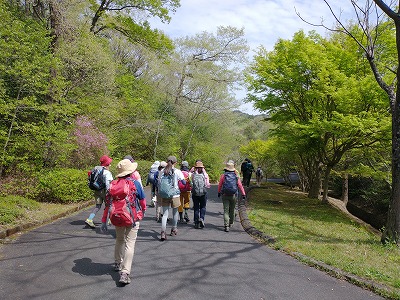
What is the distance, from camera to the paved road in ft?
13.6

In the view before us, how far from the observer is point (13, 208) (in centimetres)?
785

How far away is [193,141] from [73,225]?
65.3 feet

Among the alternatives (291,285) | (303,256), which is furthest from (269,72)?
(291,285)

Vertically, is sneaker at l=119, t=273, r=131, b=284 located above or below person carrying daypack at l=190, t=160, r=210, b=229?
below

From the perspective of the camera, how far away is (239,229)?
27.9ft

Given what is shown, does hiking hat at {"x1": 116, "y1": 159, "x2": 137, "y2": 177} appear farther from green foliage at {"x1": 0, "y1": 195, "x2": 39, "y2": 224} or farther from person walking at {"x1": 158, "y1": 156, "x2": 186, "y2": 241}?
green foliage at {"x1": 0, "y1": 195, "x2": 39, "y2": 224}

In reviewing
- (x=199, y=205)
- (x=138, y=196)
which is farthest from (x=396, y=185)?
(x=138, y=196)

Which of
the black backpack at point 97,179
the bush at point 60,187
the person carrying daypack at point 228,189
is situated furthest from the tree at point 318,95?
the bush at point 60,187

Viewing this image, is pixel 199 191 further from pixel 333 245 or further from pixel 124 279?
pixel 124 279

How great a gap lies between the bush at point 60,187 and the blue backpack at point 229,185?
568 cm

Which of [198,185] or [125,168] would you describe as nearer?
[125,168]

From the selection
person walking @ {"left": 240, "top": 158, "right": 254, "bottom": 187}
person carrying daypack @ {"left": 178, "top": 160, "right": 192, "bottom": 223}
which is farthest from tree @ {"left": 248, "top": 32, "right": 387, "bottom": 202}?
person carrying daypack @ {"left": 178, "top": 160, "right": 192, "bottom": 223}

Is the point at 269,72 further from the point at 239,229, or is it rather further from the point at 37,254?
the point at 37,254

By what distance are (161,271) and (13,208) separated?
4.96 metres
